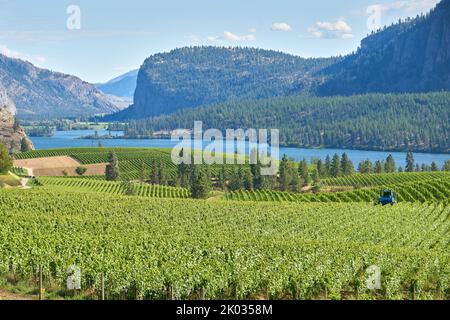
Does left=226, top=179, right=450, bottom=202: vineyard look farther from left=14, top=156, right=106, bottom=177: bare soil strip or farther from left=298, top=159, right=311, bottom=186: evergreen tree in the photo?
left=14, top=156, right=106, bottom=177: bare soil strip

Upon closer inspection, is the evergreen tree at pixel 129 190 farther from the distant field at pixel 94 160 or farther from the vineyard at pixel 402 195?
the distant field at pixel 94 160

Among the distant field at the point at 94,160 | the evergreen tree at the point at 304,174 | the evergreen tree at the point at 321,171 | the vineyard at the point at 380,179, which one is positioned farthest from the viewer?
the distant field at the point at 94,160

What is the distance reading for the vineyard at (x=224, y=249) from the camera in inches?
1107

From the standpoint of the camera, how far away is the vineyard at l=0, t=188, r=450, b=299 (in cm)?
2811

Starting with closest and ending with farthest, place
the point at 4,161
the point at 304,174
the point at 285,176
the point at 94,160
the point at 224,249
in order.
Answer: the point at 224,249 < the point at 4,161 < the point at 285,176 < the point at 304,174 < the point at 94,160

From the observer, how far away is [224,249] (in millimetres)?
38375

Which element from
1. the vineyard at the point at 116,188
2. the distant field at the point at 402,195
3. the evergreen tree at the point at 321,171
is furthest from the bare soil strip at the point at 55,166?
the distant field at the point at 402,195

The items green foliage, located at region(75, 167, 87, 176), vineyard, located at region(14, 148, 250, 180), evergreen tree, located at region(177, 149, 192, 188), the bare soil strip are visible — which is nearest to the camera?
evergreen tree, located at region(177, 149, 192, 188)

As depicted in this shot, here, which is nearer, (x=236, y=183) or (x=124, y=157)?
(x=236, y=183)

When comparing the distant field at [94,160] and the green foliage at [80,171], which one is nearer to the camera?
the green foliage at [80,171]

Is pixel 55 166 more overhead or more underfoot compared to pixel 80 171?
more overhead

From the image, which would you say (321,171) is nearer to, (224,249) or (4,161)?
(4,161)

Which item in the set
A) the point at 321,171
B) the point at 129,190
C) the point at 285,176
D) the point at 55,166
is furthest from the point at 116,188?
the point at 321,171

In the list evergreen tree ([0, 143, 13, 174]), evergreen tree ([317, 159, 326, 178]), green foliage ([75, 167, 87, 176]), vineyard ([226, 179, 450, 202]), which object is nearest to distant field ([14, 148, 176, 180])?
green foliage ([75, 167, 87, 176])
